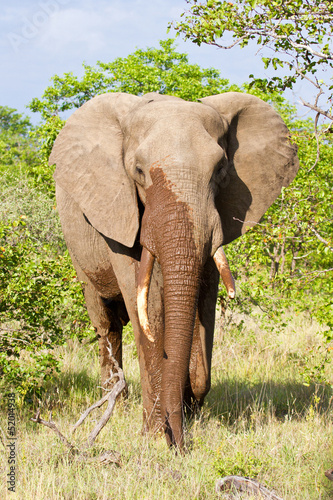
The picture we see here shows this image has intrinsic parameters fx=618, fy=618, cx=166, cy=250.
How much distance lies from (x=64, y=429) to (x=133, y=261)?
145cm

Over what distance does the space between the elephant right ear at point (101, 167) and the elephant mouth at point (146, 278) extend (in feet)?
1.15

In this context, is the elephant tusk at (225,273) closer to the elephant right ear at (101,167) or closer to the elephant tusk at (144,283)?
the elephant tusk at (144,283)

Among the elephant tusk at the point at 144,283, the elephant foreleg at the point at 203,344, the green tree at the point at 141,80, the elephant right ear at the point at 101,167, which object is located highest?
the green tree at the point at 141,80

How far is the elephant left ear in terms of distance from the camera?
5.46m

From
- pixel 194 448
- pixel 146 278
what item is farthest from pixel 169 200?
pixel 194 448

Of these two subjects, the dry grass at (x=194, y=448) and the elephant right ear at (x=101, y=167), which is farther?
the elephant right ear at (x=101, y=167)

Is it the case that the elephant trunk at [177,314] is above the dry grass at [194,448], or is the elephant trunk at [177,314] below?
above

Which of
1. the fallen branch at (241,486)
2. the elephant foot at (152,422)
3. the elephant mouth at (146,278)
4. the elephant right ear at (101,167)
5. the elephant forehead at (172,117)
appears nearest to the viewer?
the fallen branch at (241,486)

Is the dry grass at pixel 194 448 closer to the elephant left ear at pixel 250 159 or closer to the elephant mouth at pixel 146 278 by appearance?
the elephant mouth at pixel 146 278

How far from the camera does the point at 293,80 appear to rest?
561 centimetres

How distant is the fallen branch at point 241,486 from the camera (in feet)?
10.9

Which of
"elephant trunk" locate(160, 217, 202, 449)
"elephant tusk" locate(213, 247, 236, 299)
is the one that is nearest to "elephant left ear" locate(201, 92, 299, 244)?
"elephant tusk" locate(213, 247, 236, 299)

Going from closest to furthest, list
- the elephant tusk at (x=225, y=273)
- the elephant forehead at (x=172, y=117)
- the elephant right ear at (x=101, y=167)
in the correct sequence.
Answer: the elephant tusk at (x=225, y=273)
the elephant forehead at (x=172, y=117)
the elephant right ear at (x=101, y=167)

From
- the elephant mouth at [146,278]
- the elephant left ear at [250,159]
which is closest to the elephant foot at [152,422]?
the elephant mouth at [146,278]
